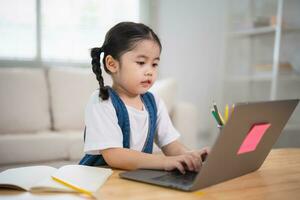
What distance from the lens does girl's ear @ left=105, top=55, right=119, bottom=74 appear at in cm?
106

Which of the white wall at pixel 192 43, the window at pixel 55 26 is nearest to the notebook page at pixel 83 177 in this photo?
the window at pixel 55 26

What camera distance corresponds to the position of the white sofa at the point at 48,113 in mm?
2158

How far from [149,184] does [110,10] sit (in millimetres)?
2805

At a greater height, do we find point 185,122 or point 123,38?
point 123,38

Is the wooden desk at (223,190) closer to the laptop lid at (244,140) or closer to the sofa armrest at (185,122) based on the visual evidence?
the laptop lid at (244,140)

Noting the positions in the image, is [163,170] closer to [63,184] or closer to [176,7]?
[63,184]

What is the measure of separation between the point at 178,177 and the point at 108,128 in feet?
0.92

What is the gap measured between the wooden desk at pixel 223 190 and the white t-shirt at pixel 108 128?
0.42ft

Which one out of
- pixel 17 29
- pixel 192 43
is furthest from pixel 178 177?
pixel 192 43

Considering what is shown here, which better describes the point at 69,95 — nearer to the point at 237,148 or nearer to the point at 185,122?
the point at 185,122

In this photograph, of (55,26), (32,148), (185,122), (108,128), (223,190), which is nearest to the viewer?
(223,190)

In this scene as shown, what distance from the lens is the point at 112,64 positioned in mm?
1072

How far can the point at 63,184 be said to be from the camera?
0.63 metres

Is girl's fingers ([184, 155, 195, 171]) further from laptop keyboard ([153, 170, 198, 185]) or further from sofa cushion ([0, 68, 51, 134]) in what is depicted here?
sofa cushion ([0, 68, 51, 134])
